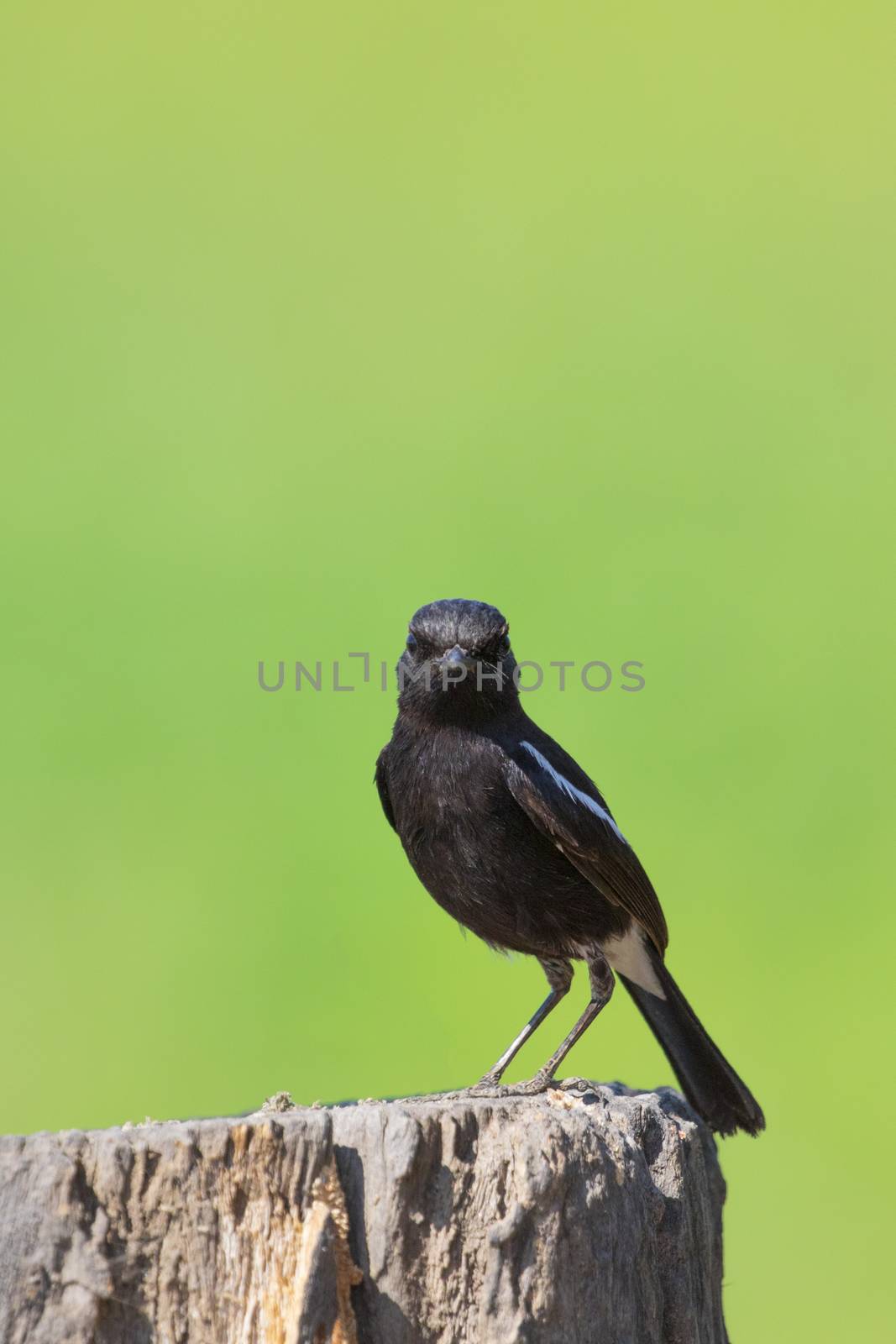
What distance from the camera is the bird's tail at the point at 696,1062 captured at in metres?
4.91

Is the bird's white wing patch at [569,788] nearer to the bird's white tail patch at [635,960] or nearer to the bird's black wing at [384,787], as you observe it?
the bird's white tail patch at [635,960]

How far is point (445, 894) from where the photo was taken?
471 centimetres

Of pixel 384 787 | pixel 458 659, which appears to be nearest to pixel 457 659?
pixel 458 659

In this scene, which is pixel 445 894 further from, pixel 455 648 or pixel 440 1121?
pixel 440 1121

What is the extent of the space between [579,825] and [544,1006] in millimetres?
885

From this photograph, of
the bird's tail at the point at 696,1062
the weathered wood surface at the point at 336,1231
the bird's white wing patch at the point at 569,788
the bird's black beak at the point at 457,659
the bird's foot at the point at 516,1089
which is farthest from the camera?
the bird's tail at the point at 696,1062

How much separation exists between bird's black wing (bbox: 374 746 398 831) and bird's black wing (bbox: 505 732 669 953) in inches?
20.3

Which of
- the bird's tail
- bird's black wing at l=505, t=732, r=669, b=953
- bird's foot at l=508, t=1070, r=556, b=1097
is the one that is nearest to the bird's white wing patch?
bird's black wing at l=505, t=732, r=669, b=953

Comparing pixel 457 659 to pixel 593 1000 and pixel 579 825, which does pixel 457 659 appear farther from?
pixel 593 1000

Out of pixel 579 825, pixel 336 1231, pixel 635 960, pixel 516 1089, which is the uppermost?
pixel 579 825

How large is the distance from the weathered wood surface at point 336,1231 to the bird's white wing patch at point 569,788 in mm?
1370

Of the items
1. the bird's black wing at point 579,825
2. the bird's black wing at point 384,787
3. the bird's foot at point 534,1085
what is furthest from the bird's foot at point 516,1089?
the bird's black wing at point 384,787

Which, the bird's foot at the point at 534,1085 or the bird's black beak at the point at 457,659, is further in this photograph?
the bird's black beak at the point at 457,659

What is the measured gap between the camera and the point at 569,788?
4.72 metres
